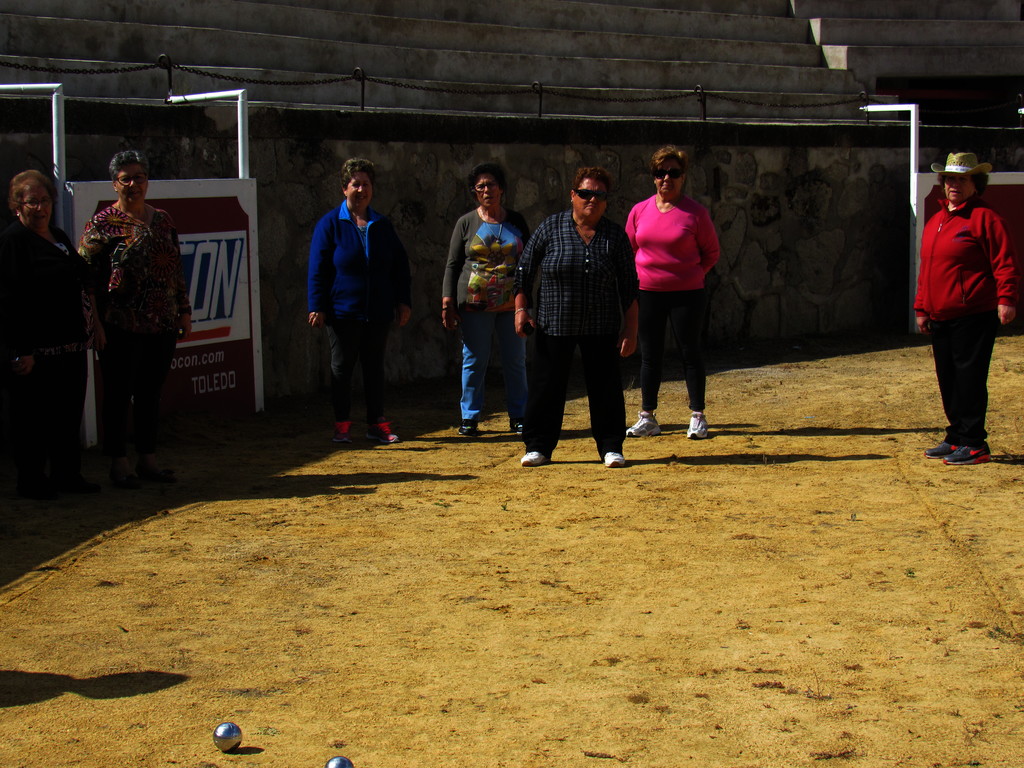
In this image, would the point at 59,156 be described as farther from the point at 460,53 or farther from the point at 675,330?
the point at 460,53

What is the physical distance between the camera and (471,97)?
13672 millimetres

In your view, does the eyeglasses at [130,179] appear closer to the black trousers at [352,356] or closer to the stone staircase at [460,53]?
the black trousers at [352,356]

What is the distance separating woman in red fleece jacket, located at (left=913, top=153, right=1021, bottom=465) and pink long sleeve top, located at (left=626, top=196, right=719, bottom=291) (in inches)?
51.0

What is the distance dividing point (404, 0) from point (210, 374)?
7.37 m

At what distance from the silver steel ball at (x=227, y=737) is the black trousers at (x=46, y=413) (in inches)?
135

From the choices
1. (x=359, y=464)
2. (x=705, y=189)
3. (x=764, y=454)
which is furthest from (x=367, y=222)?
(x=705, y=189)

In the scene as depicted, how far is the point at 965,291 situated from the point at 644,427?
210 cm

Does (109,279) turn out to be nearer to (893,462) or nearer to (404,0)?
(893,462)

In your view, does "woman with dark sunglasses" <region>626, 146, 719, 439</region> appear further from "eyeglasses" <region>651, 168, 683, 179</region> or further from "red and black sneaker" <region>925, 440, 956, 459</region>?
"red and black sneaker" <region>925, 440, 956, 459</region>

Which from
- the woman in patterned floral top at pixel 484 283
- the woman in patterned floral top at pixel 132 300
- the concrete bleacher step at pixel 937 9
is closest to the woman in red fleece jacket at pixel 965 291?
the woman in patterned floral top at pixel 484 283

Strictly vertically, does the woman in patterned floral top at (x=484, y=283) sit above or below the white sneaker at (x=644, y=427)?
above

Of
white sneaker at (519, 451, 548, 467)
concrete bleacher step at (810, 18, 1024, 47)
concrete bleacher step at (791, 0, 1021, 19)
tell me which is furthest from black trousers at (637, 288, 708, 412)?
concrete bleacher step at (791, 0, 1021, 19)

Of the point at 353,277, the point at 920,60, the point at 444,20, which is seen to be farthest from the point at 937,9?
the point at 353,277

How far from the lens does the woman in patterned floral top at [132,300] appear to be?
6848 millimetres
